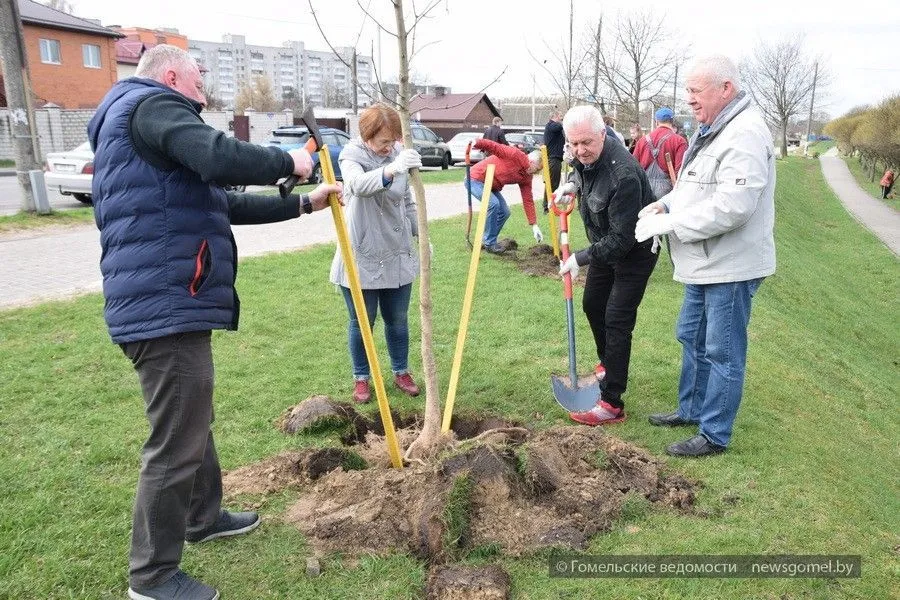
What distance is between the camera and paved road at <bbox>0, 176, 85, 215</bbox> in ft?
45.2

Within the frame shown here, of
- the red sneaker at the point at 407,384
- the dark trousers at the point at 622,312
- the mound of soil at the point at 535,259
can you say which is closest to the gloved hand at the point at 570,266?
the dark trousers at the point at 622,312

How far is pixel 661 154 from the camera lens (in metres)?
8.08

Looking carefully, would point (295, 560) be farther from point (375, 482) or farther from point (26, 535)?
point (26, 535)

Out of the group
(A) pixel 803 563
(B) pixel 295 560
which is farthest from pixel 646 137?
(B) pixel 295 560

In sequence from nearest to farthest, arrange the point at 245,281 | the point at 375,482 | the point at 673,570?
the point at 673,570 → the point at 375,482 → the point at 245,281

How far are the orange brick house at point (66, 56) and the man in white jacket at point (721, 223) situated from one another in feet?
118

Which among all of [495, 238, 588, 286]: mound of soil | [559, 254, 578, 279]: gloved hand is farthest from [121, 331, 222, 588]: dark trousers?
[495, 238, 588, 286]: mound of soil

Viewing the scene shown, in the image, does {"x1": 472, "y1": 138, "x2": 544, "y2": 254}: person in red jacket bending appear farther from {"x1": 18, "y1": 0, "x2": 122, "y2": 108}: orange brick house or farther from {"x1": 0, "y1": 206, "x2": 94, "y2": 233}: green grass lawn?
{"x1": 18, "y1": 0, "x2": 122, "y2": 108}: orange brick house

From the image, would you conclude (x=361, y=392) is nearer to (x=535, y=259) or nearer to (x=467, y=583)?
(x=467, y=583)

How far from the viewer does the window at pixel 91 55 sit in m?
35.9

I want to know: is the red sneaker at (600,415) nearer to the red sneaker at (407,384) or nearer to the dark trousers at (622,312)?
the dark trousers at (622,312)

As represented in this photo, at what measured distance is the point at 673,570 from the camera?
2922 millimetres

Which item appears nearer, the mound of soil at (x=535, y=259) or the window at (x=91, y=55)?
the mound of soil at (x=535, y=259)

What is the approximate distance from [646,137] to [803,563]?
6.23 meters
